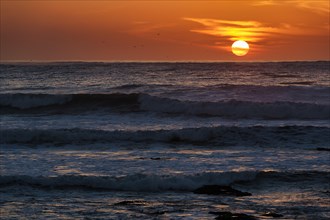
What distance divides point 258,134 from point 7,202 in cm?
1163

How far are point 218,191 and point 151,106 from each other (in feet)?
57.8

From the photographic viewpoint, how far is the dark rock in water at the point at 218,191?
484 inches

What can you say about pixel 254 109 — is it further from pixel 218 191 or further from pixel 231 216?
pixel 231 216

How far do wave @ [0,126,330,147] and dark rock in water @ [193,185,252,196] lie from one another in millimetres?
6679

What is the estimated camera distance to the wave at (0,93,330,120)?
27219 millimetres

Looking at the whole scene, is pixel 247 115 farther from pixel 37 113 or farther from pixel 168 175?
pixel 168 175

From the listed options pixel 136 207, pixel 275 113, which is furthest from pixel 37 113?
pixel 136 207

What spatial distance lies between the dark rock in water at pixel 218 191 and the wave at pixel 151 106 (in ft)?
46.6

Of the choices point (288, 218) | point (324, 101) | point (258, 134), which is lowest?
point (288, 218)

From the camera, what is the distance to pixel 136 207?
36.0 ft

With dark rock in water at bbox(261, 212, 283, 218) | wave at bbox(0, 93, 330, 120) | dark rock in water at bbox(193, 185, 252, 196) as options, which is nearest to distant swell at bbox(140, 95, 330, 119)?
wave at bbox(0, 93, 330, 120)

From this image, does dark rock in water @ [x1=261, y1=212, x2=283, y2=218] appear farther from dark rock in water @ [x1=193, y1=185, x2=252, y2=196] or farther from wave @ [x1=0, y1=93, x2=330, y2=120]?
→ wave @ [x1=0, y1=93, x2=330, y2=120]

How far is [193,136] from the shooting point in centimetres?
2097

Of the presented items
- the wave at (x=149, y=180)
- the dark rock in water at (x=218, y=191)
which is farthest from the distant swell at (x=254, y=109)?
the dark rock in water at (x=218, y=191)
